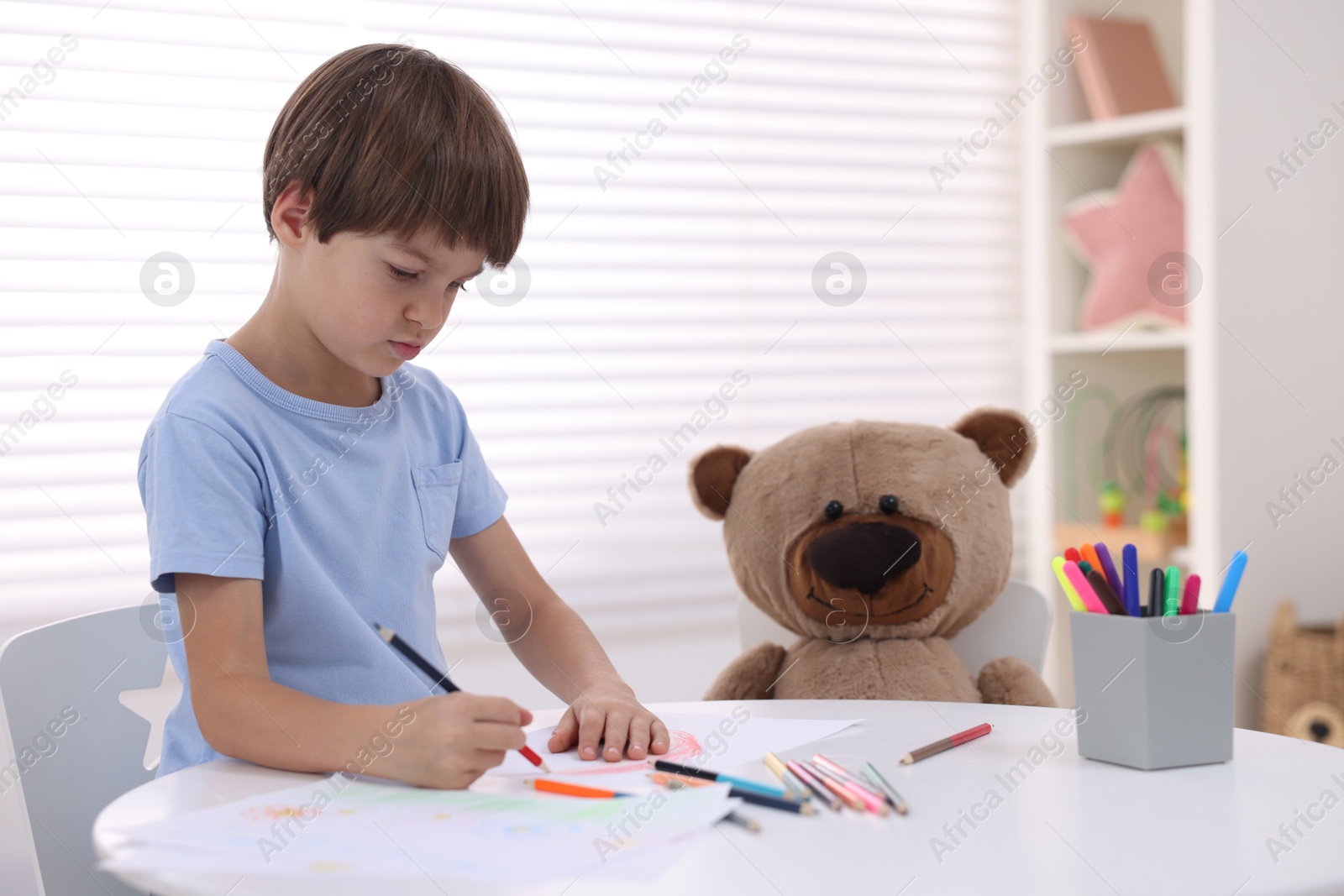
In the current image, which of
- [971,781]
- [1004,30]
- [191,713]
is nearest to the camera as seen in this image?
[971,781]

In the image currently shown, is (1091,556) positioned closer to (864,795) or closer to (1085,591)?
(1085,591)

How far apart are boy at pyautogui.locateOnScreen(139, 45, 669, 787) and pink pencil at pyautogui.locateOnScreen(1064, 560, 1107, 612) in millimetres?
296

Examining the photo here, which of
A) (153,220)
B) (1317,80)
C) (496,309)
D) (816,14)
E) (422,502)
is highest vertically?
(816,14)

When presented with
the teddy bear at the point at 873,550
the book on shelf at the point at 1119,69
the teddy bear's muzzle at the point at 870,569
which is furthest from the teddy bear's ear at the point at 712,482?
the book on shelf at the point at 1119,69

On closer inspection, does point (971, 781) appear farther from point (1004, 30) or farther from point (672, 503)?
point (1004, 30)

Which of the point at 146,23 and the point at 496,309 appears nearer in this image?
the point at 146,23

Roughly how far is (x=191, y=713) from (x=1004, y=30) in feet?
6.28

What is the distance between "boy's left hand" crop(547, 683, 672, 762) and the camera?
2.53 feet

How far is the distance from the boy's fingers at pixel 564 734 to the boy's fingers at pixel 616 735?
0.03m

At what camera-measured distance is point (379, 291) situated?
0.84m

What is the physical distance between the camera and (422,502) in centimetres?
100

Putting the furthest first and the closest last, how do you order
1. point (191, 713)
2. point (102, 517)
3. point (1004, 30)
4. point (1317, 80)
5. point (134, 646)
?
point (1004, 30) < point (1317, 80) < point (102, 517) < point (134, 646) < point (191, 713)

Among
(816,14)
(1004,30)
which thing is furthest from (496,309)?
(1004,30)

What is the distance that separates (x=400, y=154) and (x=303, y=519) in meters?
0.29
